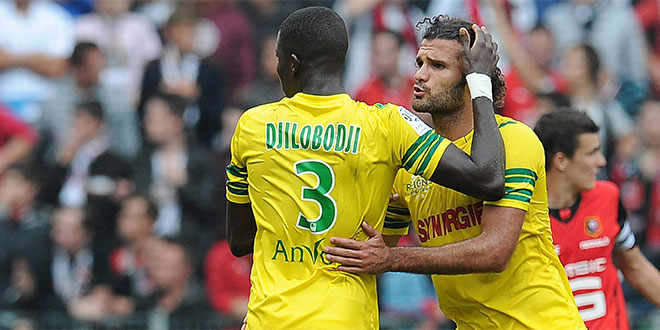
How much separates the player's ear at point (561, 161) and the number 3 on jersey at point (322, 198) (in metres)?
2.30

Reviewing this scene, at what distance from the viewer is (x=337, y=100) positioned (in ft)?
14.6

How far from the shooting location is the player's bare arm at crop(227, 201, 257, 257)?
482cm

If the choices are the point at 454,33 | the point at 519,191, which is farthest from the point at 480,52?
the point at 519,191

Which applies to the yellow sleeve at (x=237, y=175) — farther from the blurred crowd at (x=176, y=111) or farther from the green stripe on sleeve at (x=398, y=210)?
the blurred crowd at (x=176, y=111)

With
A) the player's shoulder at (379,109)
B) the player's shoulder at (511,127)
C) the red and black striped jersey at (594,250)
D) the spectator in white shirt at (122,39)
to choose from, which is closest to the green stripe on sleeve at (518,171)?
the player's shoulder at (511,127)

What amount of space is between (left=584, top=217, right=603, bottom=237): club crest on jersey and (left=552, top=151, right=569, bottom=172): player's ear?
0.36m

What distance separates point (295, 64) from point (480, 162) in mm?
920

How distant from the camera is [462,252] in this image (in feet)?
14.9

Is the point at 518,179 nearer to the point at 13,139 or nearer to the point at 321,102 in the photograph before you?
the point at 321,102

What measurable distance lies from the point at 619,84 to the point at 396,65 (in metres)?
2.41

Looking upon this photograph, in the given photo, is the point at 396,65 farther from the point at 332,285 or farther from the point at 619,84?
the point at 332,285

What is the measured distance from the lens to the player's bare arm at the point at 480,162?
4.34m

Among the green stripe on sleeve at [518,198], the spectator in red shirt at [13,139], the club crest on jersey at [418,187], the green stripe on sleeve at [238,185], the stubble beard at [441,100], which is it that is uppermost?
the stubble beard at [441,100]

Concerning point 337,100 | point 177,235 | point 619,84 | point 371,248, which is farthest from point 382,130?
point 619,84
